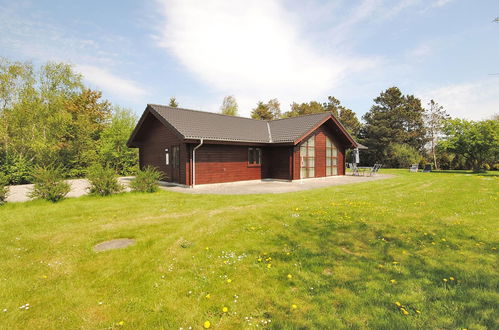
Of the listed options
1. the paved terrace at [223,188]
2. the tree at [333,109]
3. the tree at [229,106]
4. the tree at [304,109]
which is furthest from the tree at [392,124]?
the paved terrace at [223,188]

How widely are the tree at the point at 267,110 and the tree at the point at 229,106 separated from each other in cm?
377

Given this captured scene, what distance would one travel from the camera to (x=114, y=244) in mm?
4945

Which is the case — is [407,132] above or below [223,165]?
above

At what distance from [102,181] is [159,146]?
6720 mm

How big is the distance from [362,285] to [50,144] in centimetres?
2487

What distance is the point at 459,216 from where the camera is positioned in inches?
259

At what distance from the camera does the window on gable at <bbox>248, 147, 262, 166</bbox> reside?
54.6ft

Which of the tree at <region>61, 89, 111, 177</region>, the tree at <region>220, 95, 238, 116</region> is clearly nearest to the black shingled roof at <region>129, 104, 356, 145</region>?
the tree at <region>61, 89, 111, 177</region>

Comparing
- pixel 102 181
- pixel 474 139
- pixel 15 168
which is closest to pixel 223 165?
pixel 102 181

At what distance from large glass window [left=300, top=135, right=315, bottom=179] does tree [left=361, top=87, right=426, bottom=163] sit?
81.4ft

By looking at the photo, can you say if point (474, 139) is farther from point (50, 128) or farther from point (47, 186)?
point (50, 128)

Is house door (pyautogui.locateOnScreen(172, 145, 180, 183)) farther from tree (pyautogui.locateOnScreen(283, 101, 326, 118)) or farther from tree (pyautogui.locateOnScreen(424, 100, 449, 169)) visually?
tree (pyautogui.locateOnScreen(424, 100, 449, 169))

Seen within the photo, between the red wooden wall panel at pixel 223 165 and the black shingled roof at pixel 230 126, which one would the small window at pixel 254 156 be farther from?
the black shingled roof at pixel 230 126

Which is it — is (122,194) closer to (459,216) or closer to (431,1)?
(459,216)
